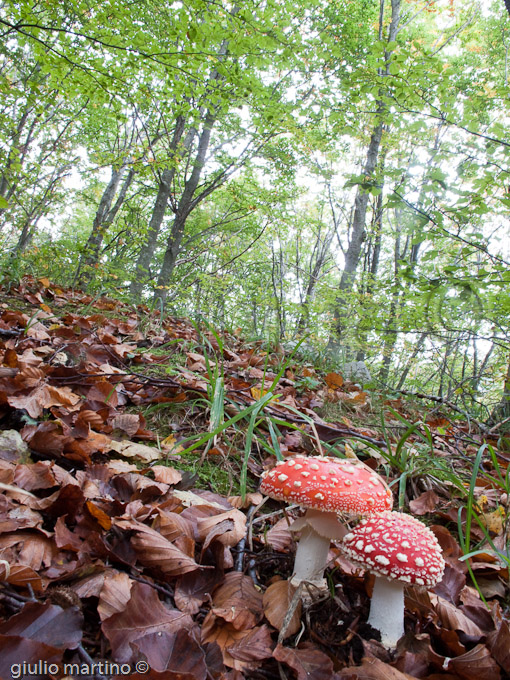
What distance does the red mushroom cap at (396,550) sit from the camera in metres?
1.01

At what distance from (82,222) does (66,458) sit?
24.8 meters

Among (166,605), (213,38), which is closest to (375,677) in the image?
(166,605)

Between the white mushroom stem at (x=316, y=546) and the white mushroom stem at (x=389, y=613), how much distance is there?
0.17 meters

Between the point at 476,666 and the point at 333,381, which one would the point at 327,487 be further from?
the point at 333,381

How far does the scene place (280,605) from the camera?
112 centimetres

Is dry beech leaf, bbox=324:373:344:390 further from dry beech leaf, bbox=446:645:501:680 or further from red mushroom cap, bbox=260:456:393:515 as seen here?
dry beech leaf, bbox=446:645:501:680

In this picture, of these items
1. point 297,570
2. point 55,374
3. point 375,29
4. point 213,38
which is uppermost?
point 375,29

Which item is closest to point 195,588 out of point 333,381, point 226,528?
point 226,528

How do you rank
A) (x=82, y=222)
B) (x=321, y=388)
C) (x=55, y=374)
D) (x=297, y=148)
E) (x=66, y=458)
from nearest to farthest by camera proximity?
(x=66, y=458)
(x=55, y=374)
(x=321, y=388)
(x=297, y=148)
(x=82, y=222)

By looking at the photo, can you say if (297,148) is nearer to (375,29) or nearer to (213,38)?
(375,29)

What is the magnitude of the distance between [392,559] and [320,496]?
0.24 meters

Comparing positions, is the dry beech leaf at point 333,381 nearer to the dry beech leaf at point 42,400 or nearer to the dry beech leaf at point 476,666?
the dry beech leaf at point 42,400

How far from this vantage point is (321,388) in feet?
11.4

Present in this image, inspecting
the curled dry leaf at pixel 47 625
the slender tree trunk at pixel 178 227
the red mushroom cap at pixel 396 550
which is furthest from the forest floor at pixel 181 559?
the slender tree trunk at pixel 178 227
